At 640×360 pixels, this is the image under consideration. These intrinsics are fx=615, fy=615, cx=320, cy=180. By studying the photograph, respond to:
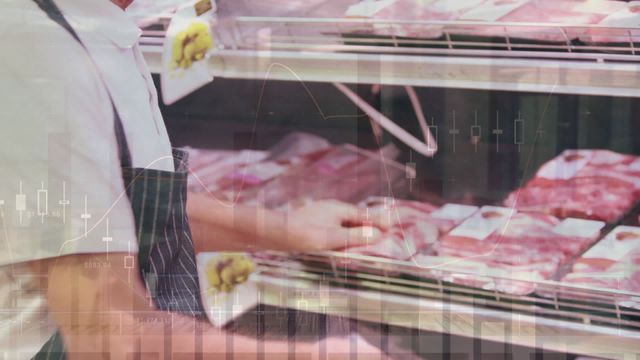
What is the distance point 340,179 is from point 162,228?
2.14 ft

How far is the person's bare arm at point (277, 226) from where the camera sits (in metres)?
2.12

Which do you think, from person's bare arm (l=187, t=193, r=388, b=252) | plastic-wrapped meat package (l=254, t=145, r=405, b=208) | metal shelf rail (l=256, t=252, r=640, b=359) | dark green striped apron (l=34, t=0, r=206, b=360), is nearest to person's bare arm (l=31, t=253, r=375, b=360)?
dark green striped apron (l=34, t=0, r=206, b=360)

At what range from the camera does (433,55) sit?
6.77 ft

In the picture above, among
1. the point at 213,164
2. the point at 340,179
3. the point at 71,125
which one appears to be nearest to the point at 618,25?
the point at 340,179

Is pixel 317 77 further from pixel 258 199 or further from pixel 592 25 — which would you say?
pixel 592 25

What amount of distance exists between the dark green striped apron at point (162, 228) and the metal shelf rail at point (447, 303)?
0.27 metres

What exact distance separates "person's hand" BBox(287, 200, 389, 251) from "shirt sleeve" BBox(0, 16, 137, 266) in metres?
0.58

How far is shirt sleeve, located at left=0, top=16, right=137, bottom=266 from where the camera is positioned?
2.14 m

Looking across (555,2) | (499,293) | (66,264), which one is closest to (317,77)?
(555,2)

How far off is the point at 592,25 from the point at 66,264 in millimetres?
1968

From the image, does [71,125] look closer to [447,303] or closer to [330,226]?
→ [330,226]

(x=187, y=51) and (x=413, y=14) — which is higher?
(x=413, y=14)

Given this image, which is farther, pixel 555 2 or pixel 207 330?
pixel 207 330

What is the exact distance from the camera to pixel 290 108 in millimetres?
2113
